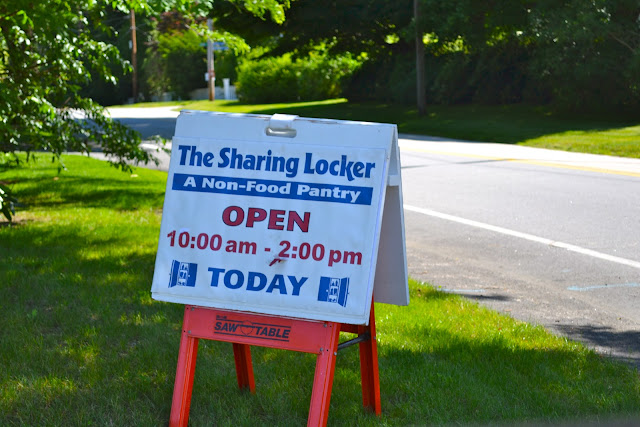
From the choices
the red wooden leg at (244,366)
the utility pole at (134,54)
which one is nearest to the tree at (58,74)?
the red wooden leg at (244,366)

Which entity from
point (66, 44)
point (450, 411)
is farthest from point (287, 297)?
point (66, 44)

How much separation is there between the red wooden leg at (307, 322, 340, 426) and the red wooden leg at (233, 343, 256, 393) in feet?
2.33

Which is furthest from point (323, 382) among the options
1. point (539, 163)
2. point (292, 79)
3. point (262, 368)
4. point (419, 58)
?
point (292, 79)

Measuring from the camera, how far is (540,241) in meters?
8.71

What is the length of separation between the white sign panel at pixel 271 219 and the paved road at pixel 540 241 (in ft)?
7.61

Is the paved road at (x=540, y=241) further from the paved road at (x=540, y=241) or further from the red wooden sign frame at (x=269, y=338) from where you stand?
the red wooden sign frame at (x=269, y=338)

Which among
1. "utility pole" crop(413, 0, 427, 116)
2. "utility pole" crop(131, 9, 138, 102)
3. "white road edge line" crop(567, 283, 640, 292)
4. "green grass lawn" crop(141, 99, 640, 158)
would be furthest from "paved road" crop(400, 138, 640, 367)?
"utility pole" crop(131, 9, 138, 102)

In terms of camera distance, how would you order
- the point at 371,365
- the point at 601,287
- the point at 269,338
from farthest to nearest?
the point at 601,287 → the point at 371,365 → the point at 269,338

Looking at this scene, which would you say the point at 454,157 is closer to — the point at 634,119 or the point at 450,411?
the point at 634,119

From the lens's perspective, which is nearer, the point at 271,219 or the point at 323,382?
the point at 323,382

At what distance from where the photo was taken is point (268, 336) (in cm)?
364

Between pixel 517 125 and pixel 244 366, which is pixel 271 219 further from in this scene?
pixel 517 125

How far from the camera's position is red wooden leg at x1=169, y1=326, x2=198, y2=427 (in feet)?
12.3

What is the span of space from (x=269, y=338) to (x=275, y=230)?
0.46 m
